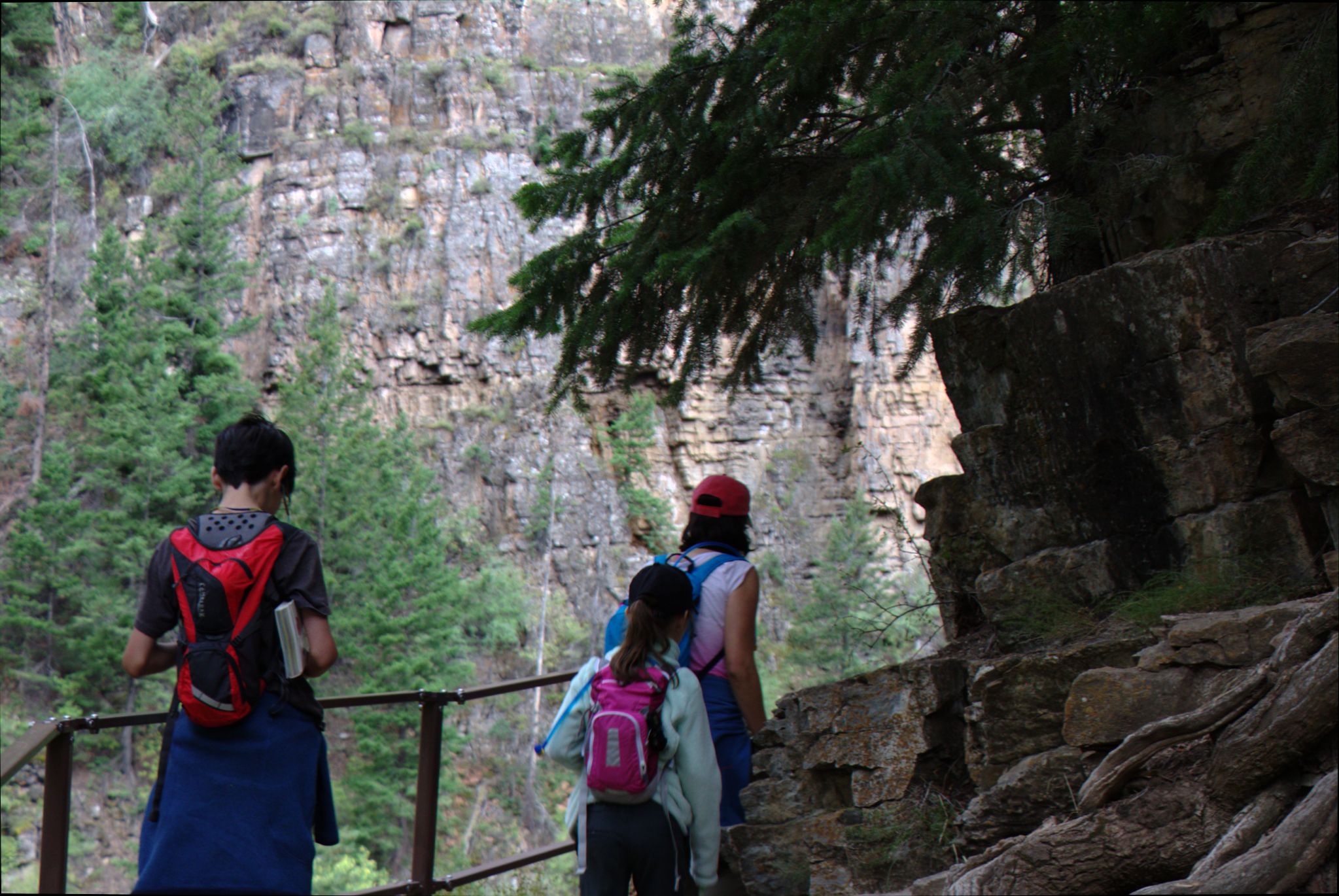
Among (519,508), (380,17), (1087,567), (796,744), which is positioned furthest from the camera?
(380,17)

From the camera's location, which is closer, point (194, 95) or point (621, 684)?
point (621, 684)

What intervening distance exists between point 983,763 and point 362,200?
36.6 meters

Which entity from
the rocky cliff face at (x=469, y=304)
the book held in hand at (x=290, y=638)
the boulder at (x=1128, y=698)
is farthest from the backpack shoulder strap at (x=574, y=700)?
the rocky cliff face at (x=469, y=304)

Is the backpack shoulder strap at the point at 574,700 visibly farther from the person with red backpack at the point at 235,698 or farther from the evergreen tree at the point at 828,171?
the evergreen tree at the point at 828,171

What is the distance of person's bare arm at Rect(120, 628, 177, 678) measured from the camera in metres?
2.50

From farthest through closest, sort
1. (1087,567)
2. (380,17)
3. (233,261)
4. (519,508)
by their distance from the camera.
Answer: (380,17)
(519,508)
(233,261)
(1087,567)

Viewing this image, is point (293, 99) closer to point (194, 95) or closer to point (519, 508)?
point (194, 95)

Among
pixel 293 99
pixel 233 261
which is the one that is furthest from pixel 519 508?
pixel 293 99

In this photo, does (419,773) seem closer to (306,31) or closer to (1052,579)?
(1052,579)

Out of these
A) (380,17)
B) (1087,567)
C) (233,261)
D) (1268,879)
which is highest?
(380,17)

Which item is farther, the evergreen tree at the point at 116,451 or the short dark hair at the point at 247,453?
the evergreen tree at the point at 116,451

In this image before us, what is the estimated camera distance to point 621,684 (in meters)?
2.78

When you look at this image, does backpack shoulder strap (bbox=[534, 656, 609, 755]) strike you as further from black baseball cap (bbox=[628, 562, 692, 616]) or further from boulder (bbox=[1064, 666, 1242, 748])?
boulder (bbox=[1064, 666, 1242, 748])

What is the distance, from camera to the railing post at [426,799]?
386 centimetres
